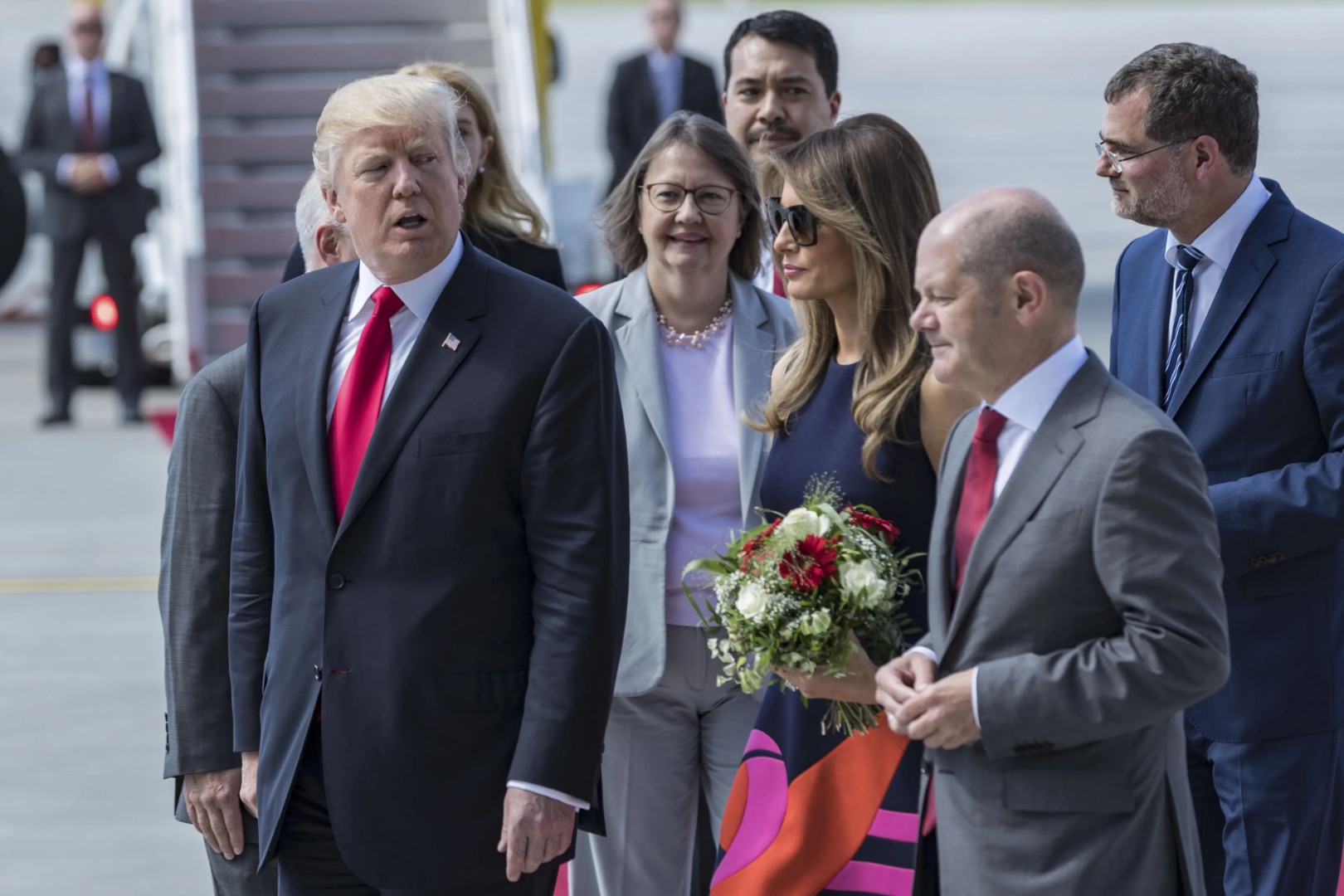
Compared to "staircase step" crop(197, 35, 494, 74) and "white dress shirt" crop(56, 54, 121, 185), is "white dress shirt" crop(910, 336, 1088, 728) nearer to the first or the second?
"white dress shirt" crop(56, 54, 121, 185)

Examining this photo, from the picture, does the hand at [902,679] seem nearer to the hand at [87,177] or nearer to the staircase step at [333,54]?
the hand at [87,177]

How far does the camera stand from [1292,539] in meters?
3.14

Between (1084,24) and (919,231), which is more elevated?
(1084,24)

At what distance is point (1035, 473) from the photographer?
7.88 ft

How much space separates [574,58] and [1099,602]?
29999 millimetres

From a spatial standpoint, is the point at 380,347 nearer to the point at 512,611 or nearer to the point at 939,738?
the point at 512,611

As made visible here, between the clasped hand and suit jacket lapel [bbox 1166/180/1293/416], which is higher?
suit jacket lapel [bbox 1166/180/1293/416]

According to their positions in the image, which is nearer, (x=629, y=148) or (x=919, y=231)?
(x=919, y=231)

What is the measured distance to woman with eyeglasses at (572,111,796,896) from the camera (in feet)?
11.7

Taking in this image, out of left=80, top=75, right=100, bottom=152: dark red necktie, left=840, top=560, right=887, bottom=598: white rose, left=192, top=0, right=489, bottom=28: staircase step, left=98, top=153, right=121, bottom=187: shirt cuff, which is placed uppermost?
left=192, top=0, right=489, bottom=28: staircase step

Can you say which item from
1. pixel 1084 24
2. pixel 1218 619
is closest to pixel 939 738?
pixel 1218 619

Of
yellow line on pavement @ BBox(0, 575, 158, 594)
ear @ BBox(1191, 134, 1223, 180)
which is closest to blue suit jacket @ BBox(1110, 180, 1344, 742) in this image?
ear @ BBox(1191, 134, 1223, 180)

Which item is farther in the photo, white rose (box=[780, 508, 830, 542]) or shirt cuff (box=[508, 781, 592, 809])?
white rose (box=[780, 508, 830, 542])

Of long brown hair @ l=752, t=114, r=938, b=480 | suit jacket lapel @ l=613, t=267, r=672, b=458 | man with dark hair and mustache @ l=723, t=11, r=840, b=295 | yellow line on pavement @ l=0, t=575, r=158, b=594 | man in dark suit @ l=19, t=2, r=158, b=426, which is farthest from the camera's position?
man in dark suit @ l=19, t=2, r=158, b=426
